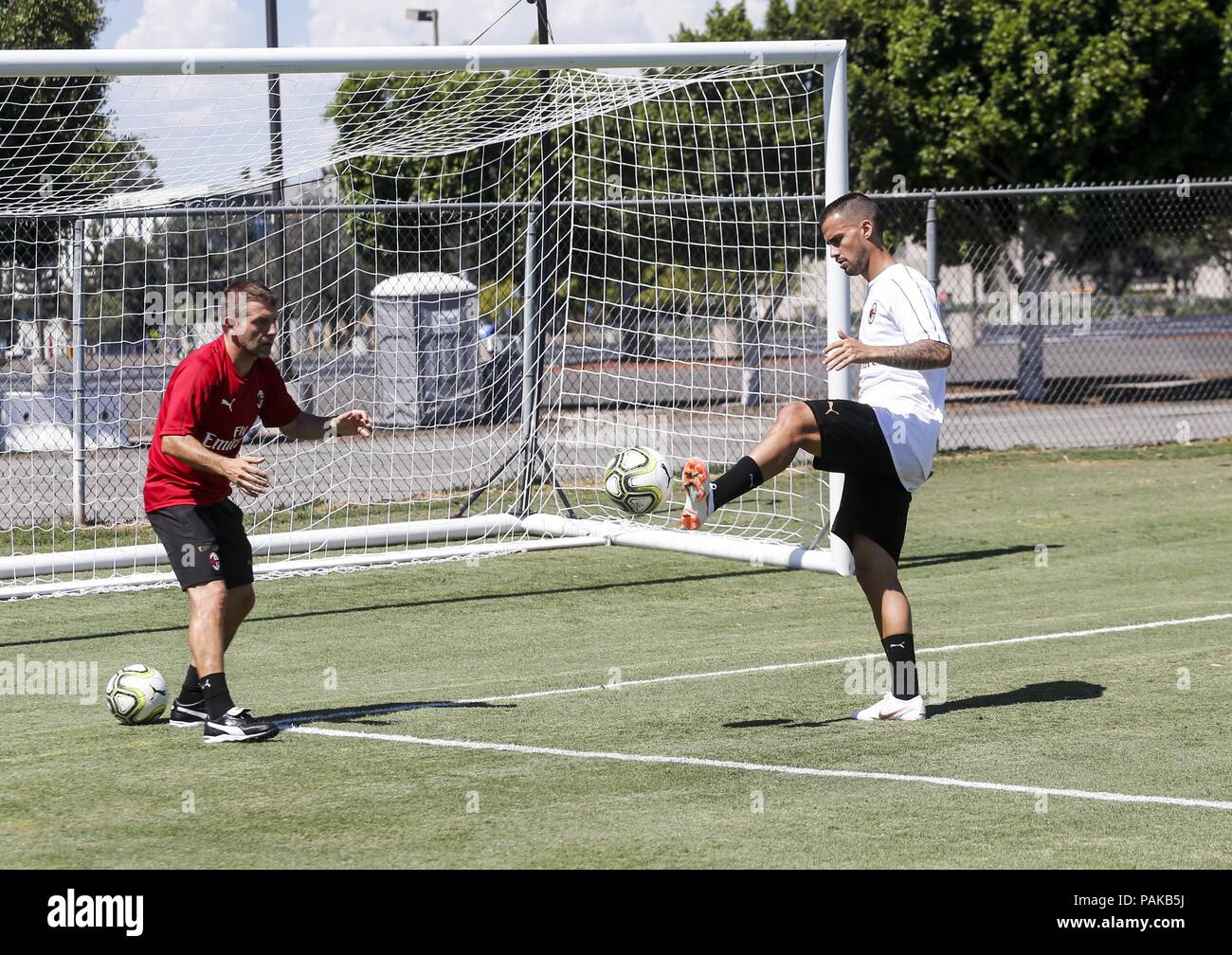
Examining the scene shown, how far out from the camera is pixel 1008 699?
7.31m

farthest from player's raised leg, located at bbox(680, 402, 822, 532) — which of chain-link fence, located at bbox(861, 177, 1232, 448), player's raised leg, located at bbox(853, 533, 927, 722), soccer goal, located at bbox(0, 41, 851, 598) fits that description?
chain-link fence, located at bbox(861, 177, 1232, 448)

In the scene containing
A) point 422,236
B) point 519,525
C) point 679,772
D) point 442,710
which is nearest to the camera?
point 679,772

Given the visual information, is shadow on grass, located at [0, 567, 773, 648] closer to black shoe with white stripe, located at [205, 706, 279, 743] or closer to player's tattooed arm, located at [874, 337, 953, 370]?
black shoe with white stripe, located at [205, 706, 279, 743]

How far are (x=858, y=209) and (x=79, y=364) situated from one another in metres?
7.82

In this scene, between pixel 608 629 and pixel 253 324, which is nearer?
pixel 253 324

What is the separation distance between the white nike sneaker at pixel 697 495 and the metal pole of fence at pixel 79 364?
7.72m

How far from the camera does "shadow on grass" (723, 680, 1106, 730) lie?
693 cm

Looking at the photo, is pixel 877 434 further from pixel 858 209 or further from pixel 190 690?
pixel 190 690

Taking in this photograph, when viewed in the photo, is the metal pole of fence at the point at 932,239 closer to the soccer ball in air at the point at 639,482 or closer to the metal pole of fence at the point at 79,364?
the metal pole of fence at the point at 79,364

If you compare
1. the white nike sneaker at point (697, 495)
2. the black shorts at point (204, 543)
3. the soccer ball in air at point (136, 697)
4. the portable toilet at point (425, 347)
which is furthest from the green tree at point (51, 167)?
the white nike sneaker at point (697, 495)

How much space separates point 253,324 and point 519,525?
6.53m
